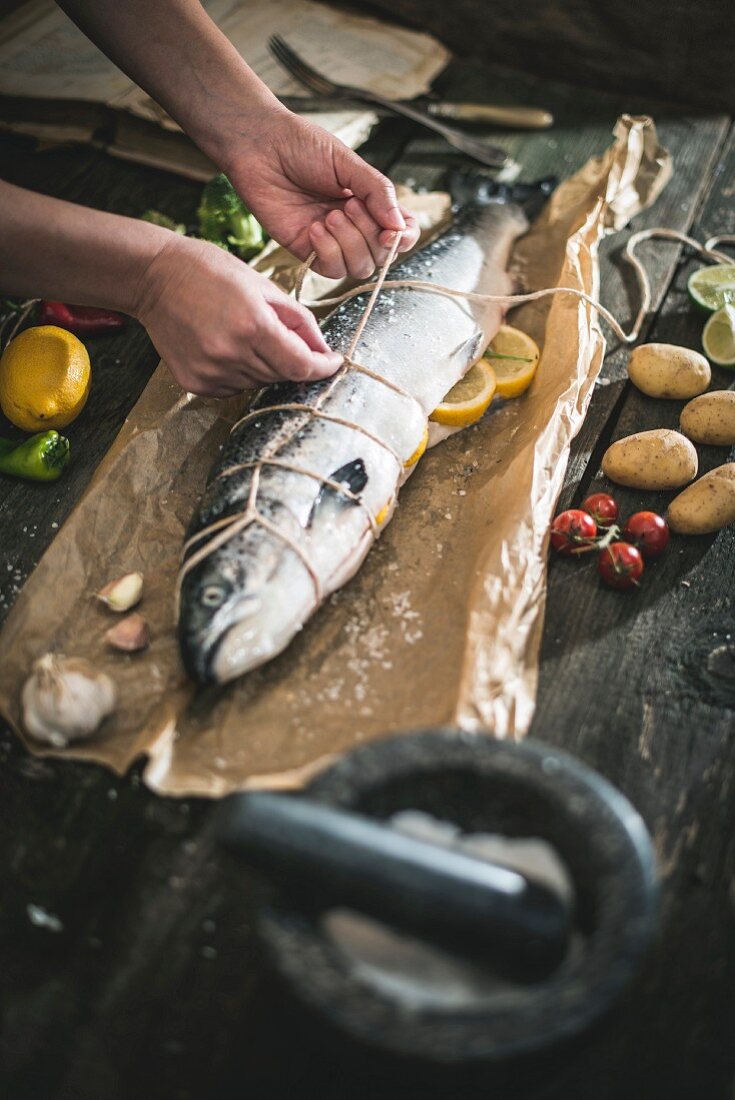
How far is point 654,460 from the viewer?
2.07m

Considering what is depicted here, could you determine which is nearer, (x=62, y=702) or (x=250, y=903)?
(x=250, y=903)

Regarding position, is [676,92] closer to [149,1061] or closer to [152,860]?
[152,860]

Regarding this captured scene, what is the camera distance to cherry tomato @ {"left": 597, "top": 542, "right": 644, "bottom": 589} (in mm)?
1888

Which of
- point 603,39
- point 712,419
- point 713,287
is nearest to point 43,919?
point 712,419

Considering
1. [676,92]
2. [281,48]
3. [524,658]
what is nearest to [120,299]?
[524,658]

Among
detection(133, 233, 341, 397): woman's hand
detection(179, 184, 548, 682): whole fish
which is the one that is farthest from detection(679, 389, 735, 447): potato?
detection(133, 233, 341, 397): woman's hand

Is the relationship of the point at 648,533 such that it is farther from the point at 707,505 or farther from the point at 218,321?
the point at 218,321

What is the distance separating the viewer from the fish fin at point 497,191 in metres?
2.90

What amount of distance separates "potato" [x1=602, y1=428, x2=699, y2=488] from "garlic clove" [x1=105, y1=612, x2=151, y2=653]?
1175 mm

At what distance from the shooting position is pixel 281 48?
335 cm

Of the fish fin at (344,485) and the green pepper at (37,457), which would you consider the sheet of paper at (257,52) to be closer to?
the green pepper at (37,457)

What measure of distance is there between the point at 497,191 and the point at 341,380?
1255 mm

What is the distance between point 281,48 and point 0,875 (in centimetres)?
311

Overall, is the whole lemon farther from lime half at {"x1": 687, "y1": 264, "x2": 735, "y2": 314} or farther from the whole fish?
lime half at {"x1": 687, "y1": 264, "x2": 735, "y2": 314}
